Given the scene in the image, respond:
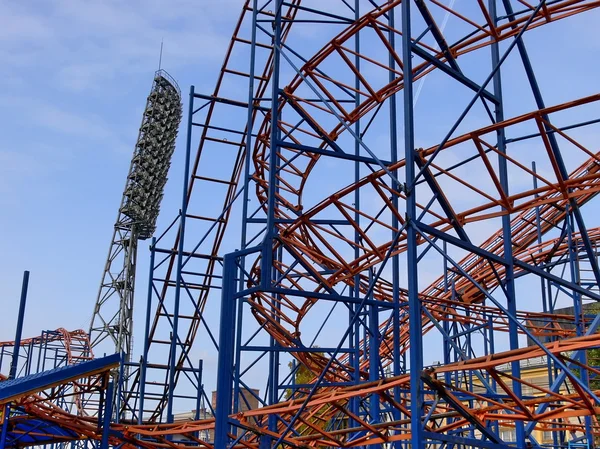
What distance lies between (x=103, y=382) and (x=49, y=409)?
162 cm

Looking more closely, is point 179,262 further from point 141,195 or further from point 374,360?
point 141,195

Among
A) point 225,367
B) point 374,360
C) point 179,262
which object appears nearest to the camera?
point 225,367

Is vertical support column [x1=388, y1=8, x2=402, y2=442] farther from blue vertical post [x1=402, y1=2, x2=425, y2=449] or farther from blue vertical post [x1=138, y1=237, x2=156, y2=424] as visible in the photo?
blue vertical post [x1=138, y1=237, x2=156, y2=424]

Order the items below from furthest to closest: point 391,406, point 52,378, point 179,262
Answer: point 179,262 → point 52,378 → point 391,406

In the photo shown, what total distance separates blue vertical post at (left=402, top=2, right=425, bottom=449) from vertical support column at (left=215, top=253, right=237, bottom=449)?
3701 millimetres

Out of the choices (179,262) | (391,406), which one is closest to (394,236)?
(391,406)

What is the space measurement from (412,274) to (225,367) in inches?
159

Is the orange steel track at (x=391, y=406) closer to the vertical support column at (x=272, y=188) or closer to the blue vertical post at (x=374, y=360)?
the blue vertical post at (x=374, y=360)

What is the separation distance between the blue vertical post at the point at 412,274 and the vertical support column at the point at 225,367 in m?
3.70

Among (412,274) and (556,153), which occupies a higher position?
(556,153)

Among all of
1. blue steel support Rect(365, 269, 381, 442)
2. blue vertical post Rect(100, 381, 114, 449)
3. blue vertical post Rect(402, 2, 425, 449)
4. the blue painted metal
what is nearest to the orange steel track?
blue vertical post Rect(402, 2, 425, 449)

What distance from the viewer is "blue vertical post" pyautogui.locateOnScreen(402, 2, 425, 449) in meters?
7.98

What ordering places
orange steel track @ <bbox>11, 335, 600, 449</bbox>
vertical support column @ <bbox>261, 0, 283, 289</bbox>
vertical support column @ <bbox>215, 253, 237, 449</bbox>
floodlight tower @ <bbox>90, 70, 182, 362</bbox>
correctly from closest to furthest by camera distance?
orange steel track @ <bbox>11, 335, 600, 449</bbox>, vertical support column @ <bbox>215, 253, 237, 449</bbox>, vertical support column @ <bbox>261, 0, 283, 289</bbox>, floodlight tower @ <bbox>90, 70, 182, 362</bbox>

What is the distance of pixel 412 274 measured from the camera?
8.49 metres
